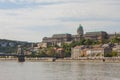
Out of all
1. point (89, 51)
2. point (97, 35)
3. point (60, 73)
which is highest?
point (97, 35)

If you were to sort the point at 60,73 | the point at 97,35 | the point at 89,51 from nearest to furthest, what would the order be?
the point at 60,73 → the point at 89,51 → the point at 97,35

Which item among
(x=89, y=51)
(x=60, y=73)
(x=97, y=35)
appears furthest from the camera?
(x=97, y=35)

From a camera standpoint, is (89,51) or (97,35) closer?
(89,51)

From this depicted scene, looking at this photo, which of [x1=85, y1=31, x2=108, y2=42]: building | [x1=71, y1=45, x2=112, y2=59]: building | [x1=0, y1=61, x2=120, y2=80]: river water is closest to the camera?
[x1=0, y1=61, x2=120, y2=80]: river water

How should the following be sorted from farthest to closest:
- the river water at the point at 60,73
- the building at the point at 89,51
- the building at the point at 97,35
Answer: the building at the point at 97,35 → the building at the point at 89,51 → the river water at the point at 60,73

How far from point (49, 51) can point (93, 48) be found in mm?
23078

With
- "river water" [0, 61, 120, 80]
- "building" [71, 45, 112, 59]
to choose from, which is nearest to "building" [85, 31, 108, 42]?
"building" [71, 45, 112, 59]

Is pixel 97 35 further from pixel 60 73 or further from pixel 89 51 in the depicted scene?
pixel 60 73

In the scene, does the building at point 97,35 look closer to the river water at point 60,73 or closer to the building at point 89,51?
the building at point 89,51

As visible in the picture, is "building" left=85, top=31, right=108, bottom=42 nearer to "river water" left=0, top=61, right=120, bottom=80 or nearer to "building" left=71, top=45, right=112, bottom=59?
"building" left=71, top=45, right=112, bottom=59

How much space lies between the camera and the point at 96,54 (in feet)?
464

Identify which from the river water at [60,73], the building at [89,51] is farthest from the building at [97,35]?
the river water at [60,73]

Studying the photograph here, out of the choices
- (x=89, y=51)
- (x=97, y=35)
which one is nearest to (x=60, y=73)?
(x=89, y=51)

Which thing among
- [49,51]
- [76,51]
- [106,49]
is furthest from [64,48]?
[106,49]
